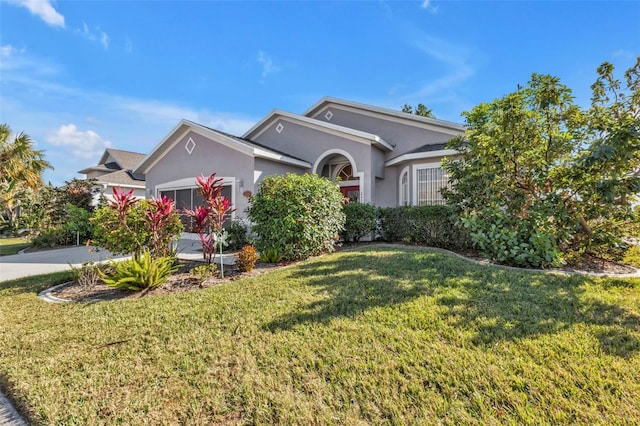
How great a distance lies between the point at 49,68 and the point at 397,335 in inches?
620

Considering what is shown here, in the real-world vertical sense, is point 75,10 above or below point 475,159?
above

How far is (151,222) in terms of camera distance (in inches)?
265

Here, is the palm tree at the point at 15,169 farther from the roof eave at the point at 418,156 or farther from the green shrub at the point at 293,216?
the roof eave at the point at 418,156

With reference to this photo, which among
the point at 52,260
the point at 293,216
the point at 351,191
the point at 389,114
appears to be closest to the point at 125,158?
the point at 52,260

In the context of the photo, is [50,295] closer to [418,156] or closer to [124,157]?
[418,156]

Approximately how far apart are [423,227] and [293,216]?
5186mm

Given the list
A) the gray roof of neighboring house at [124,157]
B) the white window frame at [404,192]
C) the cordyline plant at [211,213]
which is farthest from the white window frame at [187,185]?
the gray roof of neighboring house at [124,157]

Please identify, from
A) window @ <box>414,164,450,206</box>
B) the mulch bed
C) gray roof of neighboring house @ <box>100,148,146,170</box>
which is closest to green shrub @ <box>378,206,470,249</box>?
window @ <box>414,164,450,206</box>

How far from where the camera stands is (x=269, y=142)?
1634cm

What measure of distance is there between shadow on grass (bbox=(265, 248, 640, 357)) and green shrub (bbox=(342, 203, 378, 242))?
14.8 feet

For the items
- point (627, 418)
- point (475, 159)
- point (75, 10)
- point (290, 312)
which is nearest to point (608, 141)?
point (475, 159)

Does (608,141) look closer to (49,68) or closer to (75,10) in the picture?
(75,10)

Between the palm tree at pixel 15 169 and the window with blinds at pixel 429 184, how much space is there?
28802mm

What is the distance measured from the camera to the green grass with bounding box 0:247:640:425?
8.73 feet
